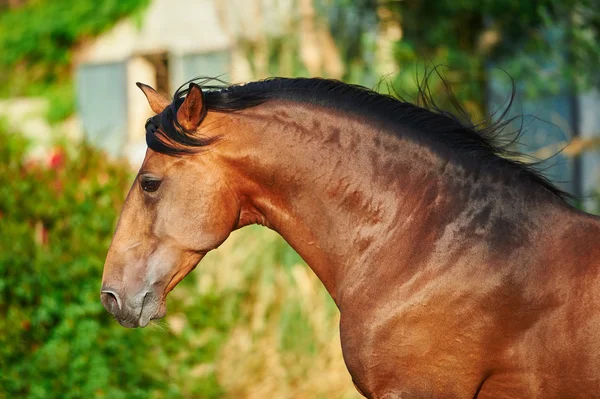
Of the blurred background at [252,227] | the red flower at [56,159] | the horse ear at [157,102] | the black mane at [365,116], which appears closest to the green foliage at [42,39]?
the blurred background at [252,227]

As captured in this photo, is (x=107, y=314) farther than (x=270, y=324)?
No

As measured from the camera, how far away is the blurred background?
537cm

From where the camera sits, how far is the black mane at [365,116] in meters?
2.93

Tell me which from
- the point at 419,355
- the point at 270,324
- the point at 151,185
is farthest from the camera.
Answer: the point at 270,324

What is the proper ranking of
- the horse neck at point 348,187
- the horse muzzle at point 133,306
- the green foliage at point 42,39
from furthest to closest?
the green foliage at point 42,39
the horse muzzle at point 133,306
the horse neck at point 348,187

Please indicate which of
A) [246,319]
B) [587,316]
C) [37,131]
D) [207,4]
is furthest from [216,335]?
[37,131]

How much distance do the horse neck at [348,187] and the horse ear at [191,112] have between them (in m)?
0.14

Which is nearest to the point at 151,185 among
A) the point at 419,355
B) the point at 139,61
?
the point at 419,355

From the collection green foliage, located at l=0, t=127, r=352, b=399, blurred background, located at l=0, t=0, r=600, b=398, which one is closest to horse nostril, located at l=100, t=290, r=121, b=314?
blurred background, located at l=0, t=0, r=600, b=398

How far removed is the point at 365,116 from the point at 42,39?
13.9 metres

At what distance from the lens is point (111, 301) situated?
3.00m

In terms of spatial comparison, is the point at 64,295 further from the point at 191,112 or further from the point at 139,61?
the point at 139,61

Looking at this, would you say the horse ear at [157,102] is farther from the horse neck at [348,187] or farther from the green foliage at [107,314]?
the green foliage at [107,314]

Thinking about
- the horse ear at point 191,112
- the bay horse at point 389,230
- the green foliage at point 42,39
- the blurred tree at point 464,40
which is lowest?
the green foliage at point 42,39
